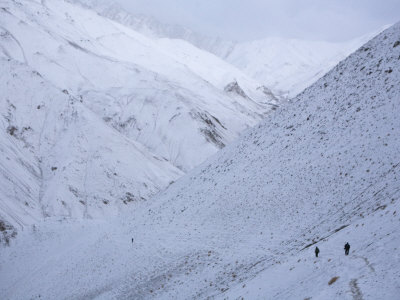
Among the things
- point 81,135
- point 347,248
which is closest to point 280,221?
point 347,248

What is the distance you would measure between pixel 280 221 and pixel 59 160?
91.2m

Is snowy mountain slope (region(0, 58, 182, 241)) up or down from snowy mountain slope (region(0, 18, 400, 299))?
up

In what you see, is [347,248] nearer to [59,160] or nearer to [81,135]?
[59,160]

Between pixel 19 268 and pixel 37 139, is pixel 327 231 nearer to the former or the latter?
pixel 19 268

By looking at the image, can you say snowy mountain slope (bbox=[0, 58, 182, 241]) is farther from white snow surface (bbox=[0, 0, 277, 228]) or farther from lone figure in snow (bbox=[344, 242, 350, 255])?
lone figure in snow (bbox=[344, 242, 350, 255])

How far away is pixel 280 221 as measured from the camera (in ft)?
95.4

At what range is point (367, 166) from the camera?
28266mm

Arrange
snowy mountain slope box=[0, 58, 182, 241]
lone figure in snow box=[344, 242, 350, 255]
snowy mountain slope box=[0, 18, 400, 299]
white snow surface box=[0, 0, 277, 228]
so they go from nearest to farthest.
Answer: lone figure in snow box=[344, 242, 350, 255]
snowy mountain slope box=[0, 18, 400, 299]
snowy mountain slope box=[0, 58, 182, 241]
white snow surface box=[0, 0, 277, 228]

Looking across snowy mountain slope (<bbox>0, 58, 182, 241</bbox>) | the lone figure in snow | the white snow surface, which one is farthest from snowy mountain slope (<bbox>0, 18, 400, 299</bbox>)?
snowy mountain slope (<bbox>0, 58, 182, 241</bbox>)

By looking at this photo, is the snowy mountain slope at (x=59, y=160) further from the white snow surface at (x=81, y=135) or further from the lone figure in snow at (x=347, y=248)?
the lone figure in snow at (x=347, y=248)

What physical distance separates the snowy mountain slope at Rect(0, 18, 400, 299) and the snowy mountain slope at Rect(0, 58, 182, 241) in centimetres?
3909

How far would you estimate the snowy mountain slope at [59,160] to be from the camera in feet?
295

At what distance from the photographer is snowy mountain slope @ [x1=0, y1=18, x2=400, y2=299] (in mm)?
19062

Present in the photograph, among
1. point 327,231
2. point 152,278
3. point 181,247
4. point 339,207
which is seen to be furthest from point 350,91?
point 152,278
